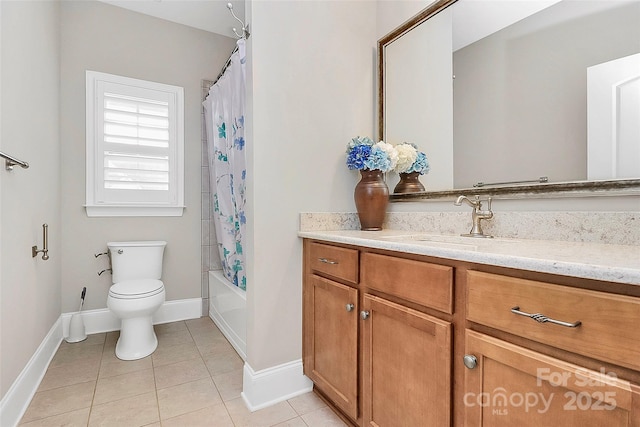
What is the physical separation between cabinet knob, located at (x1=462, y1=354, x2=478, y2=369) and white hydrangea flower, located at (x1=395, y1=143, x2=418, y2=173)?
3.59 ft

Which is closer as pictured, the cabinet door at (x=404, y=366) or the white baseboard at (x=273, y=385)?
the cabinet door at (x=404, y=366)

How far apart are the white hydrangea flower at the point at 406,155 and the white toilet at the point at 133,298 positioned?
1.81 meters

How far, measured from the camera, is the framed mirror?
1.05 metres

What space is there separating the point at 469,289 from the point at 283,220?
100cm

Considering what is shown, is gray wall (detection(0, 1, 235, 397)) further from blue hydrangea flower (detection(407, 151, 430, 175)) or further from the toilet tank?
blue hydrangea flower (detection(407, 151, 430, 175))

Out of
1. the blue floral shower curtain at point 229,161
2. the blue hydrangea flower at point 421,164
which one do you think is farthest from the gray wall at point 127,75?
the blue hydrangea flower at point 421,164

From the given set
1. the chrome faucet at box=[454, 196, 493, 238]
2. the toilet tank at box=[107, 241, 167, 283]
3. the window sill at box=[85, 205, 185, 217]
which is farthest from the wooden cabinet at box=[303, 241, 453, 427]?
the window sill at box=[85, 205, 185, 217]

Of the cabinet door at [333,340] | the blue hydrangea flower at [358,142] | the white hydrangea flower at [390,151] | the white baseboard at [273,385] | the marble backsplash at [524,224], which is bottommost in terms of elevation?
the white baseboard at [273,385]

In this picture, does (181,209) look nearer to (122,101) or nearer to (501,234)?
(122,101)

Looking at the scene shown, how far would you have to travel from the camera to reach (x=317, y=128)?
1.75 m

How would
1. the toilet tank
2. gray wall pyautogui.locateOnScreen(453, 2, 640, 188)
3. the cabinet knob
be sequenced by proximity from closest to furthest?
1. the cabinet knob
2. gray wall pyautogui.locateOnScreen(453, 2, 640, 188)
3. the toilet tank

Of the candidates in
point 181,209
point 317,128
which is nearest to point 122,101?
point 181,209

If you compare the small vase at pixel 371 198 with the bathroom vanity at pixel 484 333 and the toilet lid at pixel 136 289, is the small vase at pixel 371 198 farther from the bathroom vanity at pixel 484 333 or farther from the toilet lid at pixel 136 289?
the toilet lid at pixel 136 289

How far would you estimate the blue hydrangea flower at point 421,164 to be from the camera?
171cm
